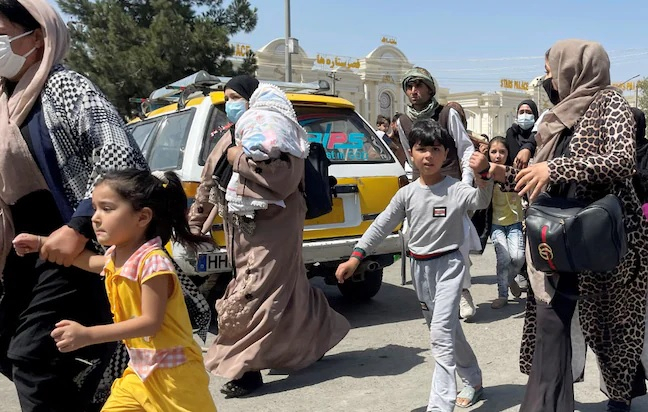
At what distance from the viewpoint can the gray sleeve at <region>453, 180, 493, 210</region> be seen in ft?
12.2

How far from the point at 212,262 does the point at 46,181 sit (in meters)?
2.50

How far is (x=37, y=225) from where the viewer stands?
2.65m

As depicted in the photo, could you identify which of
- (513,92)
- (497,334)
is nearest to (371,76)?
(513,92)

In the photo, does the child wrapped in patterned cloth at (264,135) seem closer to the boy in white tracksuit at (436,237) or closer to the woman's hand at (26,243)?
the boy in white tracksuit at (436,237)

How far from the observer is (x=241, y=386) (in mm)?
4230

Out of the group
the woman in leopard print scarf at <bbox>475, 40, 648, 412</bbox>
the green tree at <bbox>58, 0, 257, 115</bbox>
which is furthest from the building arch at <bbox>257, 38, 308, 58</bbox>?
the woman in leopard print scarf at <bbox>475, 40, 648, 412</bbox>

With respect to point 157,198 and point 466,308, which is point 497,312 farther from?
point 157,198

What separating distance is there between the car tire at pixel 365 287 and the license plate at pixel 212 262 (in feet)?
5.71

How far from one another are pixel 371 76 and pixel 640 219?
2672 inches

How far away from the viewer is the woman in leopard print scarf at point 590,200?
119 inches

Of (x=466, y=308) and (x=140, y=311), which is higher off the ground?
(x=140, y=311)

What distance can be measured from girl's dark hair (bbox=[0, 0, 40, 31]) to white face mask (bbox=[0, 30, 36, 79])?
35 millimetres

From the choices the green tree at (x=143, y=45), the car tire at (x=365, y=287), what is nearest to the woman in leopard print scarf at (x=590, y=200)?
the car tire at (x=365, y=287)

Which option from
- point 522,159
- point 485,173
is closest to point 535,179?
point 485,173
